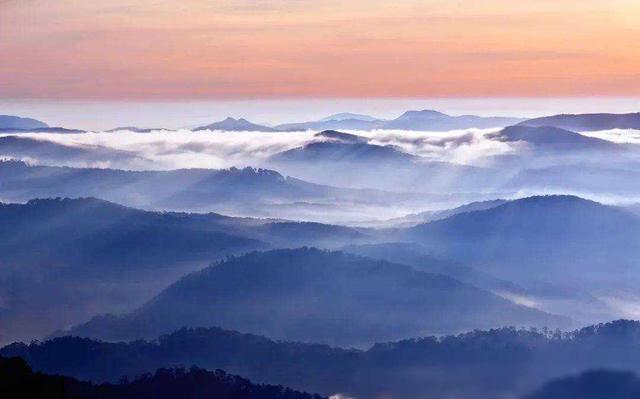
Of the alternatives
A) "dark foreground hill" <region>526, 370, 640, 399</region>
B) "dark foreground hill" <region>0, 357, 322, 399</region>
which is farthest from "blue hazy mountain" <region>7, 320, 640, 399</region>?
"dark foreground hill" <region>0, 357, 322, 399</region>

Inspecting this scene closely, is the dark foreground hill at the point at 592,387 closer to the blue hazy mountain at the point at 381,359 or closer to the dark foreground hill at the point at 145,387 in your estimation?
the blue hazy mountain at the point at 381,359

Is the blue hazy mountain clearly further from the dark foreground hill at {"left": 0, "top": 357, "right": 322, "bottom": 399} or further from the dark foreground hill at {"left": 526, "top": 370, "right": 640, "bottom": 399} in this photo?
the dark foreground hill at {"left": 0, "top": 357, "right": 322, "bottom": 399}

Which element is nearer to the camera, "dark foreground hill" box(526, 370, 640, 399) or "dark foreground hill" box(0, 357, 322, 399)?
"dark foreground hill" box(0, 357, 322, 399)

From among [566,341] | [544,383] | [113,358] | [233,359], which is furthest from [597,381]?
[113,358]

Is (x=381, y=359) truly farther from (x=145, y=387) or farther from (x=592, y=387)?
(x=145, y=387)

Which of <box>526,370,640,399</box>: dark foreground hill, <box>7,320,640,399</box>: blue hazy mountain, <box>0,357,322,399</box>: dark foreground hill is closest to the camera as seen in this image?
<box>0,357,322,399</box>: dark foreground hill

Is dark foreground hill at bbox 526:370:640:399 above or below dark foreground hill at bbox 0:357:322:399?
below

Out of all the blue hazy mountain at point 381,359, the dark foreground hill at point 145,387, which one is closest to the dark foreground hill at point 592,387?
the blue hazy mountain at point 381,359
